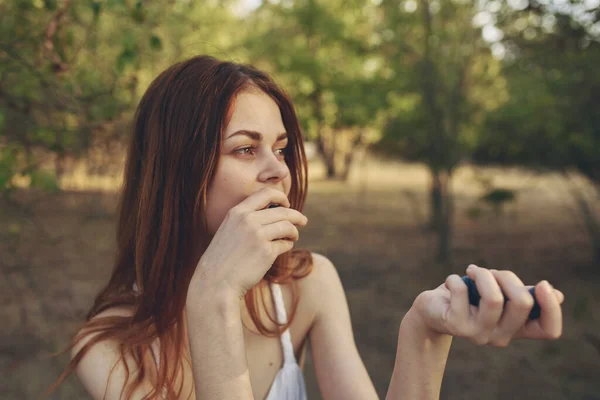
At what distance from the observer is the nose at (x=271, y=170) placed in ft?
5.30

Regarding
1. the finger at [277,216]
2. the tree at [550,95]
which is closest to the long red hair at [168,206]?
the finger at [277,216]

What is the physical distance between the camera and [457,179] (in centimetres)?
2667

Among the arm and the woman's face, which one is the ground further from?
the woman's face

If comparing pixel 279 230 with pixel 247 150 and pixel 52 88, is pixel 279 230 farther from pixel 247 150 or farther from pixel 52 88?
pixel 52 88

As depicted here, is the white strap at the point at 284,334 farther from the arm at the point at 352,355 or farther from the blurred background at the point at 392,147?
the blurred background at the point at 392,147

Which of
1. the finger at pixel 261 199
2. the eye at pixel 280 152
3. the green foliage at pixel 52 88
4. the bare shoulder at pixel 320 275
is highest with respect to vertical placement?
the green foliage at pixel 52 88

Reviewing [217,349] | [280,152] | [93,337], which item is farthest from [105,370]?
[280,152]

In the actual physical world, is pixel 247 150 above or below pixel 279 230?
above

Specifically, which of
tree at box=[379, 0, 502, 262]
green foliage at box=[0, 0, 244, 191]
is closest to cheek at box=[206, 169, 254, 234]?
green foliage at box=[0, 0, 244, 191]

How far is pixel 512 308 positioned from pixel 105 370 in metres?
1.19

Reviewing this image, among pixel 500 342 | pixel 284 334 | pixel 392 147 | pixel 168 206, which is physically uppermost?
pixel 392 147

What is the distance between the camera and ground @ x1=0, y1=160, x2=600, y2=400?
5.10 meters

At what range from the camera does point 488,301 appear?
3.36ft

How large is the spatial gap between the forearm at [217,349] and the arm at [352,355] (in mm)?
433
